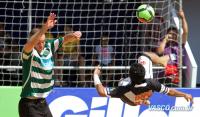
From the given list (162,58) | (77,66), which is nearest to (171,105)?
(162,58)

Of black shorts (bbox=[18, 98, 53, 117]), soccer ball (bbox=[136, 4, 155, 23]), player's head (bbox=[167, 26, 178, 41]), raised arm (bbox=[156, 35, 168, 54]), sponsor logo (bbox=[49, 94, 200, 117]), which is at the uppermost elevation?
soccer ball (bbox=[136, 4, 155, 23])

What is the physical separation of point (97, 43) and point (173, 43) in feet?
4.84

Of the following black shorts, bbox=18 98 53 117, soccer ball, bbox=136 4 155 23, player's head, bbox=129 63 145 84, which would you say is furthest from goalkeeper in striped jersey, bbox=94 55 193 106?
soccer ball, bbox=136 4 155 23

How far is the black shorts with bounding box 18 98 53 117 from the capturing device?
8445 mm

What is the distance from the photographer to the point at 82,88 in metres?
10.8

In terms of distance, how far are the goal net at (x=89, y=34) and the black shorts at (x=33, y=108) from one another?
2.51m

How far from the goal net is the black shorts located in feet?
8.22

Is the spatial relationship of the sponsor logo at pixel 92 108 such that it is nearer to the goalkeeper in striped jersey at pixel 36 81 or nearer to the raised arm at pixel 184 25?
the raised arm at pixel 184 25

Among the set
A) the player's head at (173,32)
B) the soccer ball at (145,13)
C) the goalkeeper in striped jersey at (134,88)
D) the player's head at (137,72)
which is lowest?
the goalkeeper in striped jersey at (134,88)

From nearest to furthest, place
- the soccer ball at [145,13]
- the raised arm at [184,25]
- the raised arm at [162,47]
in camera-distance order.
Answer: the soccer ball at [145,13] < the raised arm at [184,25] < the raised arm at [162,47]

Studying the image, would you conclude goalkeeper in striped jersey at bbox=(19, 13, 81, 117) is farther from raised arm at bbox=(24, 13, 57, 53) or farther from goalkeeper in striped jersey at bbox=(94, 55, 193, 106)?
goalkeeper in striped jersey at bbox=(94, 55, 193, 106)

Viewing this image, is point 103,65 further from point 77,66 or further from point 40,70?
point 40,70

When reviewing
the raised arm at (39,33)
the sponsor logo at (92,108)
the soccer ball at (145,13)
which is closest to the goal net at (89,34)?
the sponsor logo at (92,108)

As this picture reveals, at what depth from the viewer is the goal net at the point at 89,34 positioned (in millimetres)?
11492
